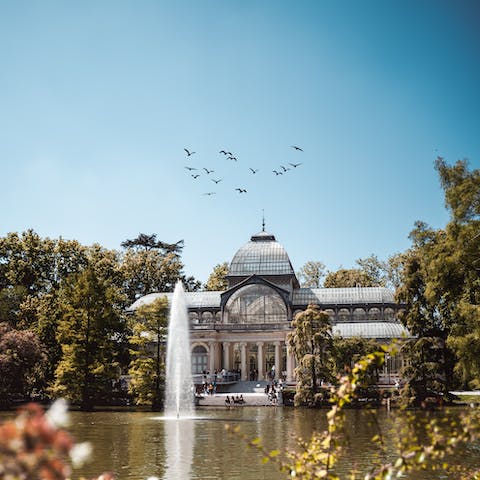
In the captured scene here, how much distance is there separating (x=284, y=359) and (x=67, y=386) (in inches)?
1165

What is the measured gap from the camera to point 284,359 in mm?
72188

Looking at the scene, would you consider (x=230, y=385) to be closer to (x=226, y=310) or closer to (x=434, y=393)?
(x=226, y=310)

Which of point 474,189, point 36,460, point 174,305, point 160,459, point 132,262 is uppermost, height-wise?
point 132,262

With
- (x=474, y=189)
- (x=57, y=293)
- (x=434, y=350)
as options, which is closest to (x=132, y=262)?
(x=57, y=293)

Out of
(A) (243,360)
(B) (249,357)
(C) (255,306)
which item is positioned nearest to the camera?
(A) (243,360)

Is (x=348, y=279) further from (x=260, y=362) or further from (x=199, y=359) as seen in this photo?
(x=199, y=359)

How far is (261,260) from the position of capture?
258 feet

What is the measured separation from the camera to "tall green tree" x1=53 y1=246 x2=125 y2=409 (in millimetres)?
49188

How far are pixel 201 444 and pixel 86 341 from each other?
92.1 feet

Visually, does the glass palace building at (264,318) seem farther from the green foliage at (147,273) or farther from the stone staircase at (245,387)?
the green foliage at (147,273)

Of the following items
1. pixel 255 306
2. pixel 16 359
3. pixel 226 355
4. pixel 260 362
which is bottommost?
pixel 260 362

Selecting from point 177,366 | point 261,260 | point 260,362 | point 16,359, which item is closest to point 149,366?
point 177,366

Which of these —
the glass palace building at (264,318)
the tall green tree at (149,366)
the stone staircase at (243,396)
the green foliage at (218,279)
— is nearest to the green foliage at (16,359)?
the tall green tree at (149,366)

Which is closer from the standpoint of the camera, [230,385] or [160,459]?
[160,459]
